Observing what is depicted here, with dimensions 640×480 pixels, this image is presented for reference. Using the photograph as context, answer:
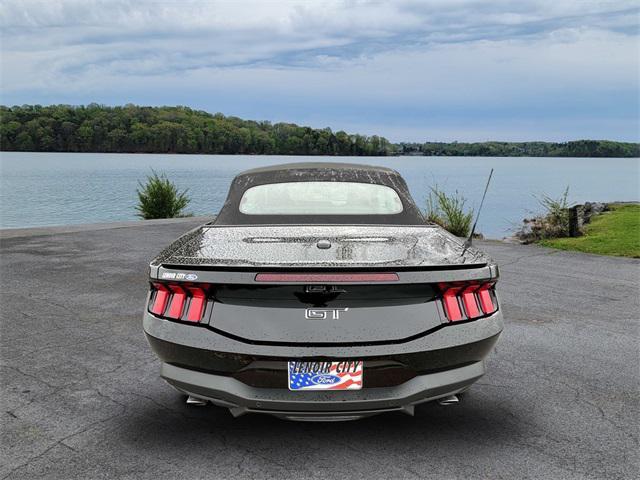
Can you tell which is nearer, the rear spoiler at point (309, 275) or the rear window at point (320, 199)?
the rear spoiler at point (309, 275)

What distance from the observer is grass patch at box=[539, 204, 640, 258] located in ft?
41.6

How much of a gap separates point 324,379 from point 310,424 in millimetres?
999

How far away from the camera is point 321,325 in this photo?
3.10 m

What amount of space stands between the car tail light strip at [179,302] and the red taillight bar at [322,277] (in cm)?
36

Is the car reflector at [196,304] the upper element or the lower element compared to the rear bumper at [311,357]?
upper

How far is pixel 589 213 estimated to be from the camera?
913 inches

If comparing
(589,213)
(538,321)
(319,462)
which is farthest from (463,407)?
(589,213)

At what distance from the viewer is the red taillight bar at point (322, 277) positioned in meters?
3.09

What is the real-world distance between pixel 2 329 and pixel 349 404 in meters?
4.64

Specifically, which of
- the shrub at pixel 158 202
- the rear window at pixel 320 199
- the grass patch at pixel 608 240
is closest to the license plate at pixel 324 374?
the rear window at pixel 320 199

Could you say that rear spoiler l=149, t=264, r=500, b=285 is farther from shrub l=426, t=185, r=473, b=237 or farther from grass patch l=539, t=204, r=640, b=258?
shrub l=426, t=185, r=473, b=237

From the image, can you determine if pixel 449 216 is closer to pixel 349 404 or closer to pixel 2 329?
pixel 2 329

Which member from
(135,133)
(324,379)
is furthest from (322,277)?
(135,133)

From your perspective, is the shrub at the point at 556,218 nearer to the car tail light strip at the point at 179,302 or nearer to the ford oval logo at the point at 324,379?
the ford oval logo at the point at 324,379
